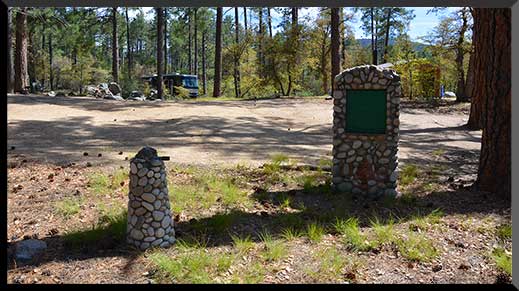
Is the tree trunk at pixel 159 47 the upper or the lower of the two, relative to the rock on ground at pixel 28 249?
upper

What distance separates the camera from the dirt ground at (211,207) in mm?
2627

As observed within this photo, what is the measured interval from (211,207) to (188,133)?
276cm

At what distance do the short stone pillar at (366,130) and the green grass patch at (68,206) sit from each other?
2.25m

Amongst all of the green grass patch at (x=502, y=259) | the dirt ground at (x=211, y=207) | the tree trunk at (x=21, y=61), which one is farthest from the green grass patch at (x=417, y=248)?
the tree trunk at (x=21, y=61)

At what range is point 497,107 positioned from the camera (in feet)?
12.6

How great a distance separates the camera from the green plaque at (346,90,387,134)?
3682 mm

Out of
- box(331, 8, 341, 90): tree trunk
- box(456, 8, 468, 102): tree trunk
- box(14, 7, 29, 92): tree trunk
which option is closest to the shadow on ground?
box(14, 7, 29, 92): tree trunk

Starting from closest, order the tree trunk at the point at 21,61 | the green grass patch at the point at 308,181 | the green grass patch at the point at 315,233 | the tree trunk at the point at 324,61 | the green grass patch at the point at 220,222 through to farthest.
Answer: the green grass patch at the point at 315,233 → the green grass patch at the point at 220,222 → the green grass patch at the point at 308,181 → the tree trunk at the point at 21,61 → the tree trunk at the point at 324,61

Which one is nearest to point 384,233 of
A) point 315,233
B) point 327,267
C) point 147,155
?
point 315,233

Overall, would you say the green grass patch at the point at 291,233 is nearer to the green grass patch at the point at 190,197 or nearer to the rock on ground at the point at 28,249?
the green grass patch at the point at 190,197

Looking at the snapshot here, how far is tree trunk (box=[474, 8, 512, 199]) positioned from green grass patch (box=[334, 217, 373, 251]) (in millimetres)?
1613

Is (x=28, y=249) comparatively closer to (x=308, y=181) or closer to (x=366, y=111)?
(x=308, y=181)

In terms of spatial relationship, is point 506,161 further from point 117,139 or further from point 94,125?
point 94,125
